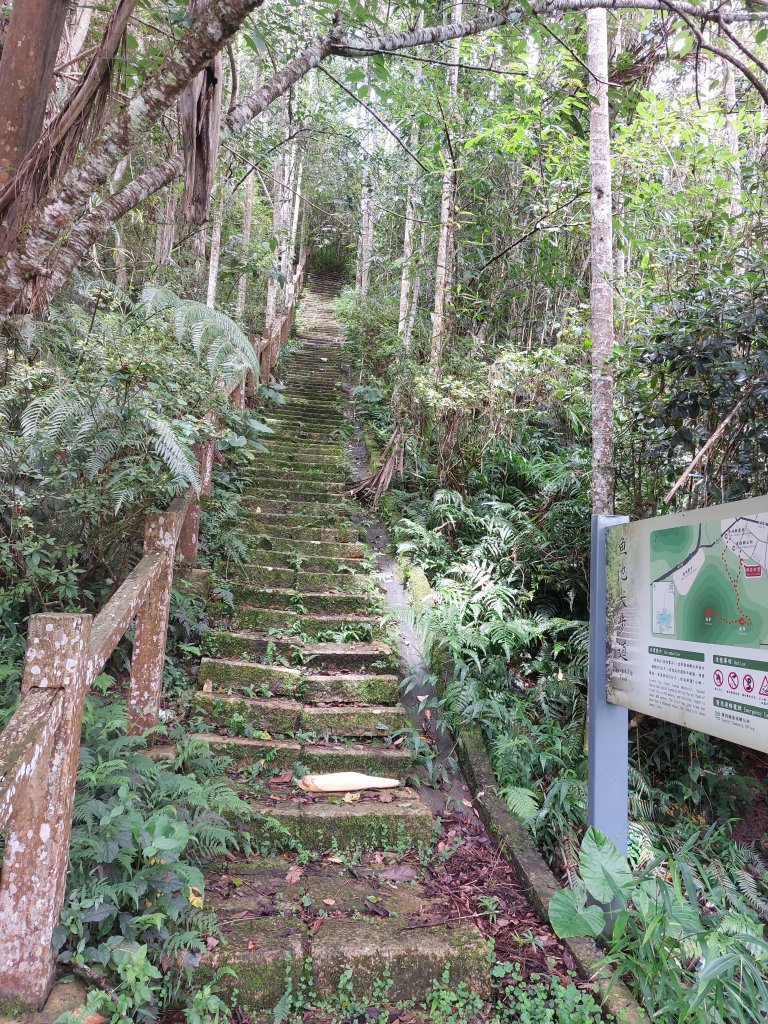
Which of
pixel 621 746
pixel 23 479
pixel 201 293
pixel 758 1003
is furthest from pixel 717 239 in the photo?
pixel 201 293

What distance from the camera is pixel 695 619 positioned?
2104mm

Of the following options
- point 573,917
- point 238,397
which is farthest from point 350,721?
point 238,397

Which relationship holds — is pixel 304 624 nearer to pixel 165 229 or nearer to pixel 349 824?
pixel 349 824

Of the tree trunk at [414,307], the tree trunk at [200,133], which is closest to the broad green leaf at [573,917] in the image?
the tree trunk at [200,133]

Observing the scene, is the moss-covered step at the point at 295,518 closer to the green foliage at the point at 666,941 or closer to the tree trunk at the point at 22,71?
the tree trunk at the point at 22,71

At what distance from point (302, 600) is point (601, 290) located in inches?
125

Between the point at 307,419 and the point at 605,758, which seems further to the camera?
the point at 307,419

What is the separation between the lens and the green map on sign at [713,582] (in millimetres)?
1861

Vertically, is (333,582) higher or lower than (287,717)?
higher

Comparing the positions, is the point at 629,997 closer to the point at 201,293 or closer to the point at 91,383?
the point at 91,383

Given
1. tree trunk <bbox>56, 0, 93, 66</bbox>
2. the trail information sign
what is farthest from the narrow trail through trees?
tree trunk <bbox>56, 0, 93, 66</bbox>

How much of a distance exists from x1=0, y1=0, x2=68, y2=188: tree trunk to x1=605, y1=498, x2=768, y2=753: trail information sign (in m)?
2.98

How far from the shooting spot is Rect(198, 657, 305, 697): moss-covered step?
396 centimetres

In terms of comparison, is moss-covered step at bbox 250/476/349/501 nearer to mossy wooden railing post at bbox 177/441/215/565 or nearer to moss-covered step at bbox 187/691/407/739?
mossy wooden railing post at bbox 177/441/215/565
